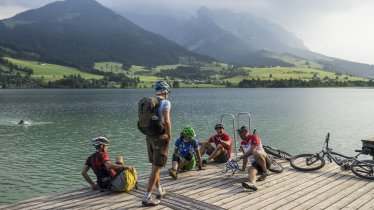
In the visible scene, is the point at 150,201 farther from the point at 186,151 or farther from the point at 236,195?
the point at 186,151

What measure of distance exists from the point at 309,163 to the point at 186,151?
5599 millimetres

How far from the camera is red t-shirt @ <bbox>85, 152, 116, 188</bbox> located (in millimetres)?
12133

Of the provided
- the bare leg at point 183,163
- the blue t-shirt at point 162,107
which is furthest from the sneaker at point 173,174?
the blue t-shirt at point 162,107

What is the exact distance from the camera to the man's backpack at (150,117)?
32.6ft

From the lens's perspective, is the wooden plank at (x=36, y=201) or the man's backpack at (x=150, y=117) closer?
the man's backpack at (x=150, y=117)

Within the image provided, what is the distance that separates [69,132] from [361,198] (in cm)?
4346

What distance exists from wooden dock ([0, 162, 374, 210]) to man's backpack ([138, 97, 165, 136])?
94.5 inches

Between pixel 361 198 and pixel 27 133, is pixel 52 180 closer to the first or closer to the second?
pixel 361 198

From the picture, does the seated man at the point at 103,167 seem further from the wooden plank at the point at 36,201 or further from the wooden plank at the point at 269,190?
the wooden plank at the point at 269,190

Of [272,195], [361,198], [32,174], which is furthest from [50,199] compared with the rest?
[32,174]

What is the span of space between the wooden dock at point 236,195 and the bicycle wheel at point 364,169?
0.78 ft

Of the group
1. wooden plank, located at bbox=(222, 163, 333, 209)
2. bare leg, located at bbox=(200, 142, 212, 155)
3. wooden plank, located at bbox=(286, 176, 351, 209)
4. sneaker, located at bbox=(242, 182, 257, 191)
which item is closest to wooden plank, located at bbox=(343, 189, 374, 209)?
wooden plank, located at bbox=(286, 176, 351, 209)

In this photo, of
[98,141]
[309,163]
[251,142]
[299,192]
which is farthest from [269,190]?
[98,141]

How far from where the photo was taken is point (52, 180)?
930 inches
